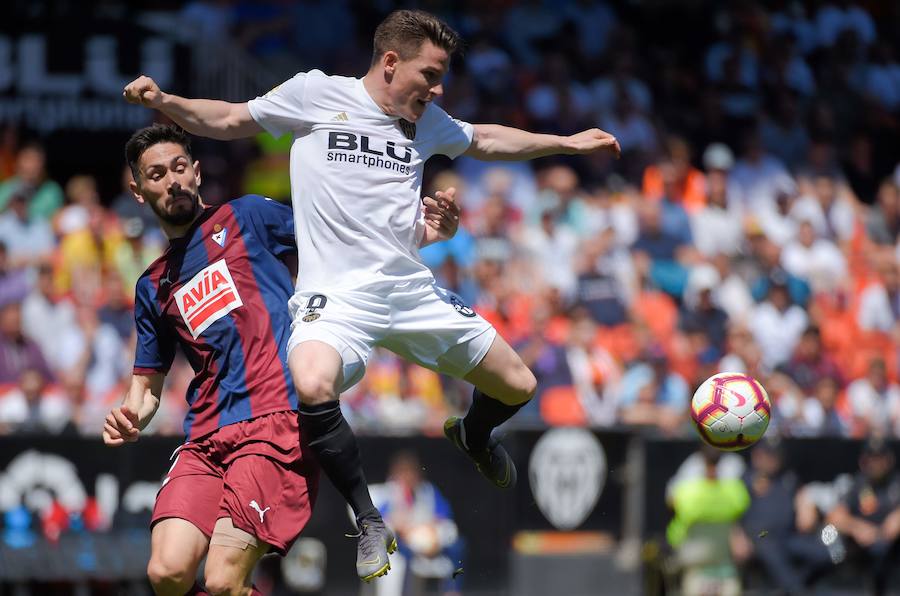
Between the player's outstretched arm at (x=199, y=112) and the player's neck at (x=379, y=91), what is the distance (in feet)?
1.82

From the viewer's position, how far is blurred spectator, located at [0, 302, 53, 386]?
1265 cm

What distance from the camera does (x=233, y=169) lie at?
15.5 metres

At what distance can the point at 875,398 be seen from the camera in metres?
15.6

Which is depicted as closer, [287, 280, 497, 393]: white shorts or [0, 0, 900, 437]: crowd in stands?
[287, 280, 497, 393]: white shorts

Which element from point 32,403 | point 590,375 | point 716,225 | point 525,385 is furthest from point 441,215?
point 716,225

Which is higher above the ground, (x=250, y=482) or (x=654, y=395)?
(x=654, y=395)

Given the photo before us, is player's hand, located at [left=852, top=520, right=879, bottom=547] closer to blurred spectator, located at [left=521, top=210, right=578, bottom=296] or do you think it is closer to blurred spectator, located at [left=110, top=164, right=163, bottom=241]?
blurred spectator, located at [left=521, top=210, right=578, bottom=296]

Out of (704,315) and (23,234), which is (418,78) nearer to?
(23,234)

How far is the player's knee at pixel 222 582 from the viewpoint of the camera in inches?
262

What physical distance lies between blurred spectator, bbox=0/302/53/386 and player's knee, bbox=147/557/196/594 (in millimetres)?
6285

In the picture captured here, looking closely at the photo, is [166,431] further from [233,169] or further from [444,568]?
[233,169]

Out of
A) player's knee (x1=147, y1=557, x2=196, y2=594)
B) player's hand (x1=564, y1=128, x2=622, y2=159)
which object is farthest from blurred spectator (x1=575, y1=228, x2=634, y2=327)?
player's knee (x1=147, y1=557, x2=196, y2=594)

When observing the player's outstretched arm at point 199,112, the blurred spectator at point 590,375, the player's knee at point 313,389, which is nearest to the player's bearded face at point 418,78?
the player's outstretched arm at point 199,112

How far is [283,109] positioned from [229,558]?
2.08 meters
